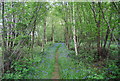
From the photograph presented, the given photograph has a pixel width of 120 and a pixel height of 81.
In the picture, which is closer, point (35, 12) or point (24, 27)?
point (24, 27)

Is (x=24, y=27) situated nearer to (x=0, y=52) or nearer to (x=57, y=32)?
(x=0, y=52)

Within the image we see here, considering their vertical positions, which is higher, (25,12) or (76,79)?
(25,12)

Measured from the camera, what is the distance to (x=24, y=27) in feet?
21.6

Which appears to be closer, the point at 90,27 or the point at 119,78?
the point at 119,78

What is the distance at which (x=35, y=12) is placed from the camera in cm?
702

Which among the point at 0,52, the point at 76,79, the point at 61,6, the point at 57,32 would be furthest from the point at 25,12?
the point at 57,32

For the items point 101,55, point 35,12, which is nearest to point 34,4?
point 35,12

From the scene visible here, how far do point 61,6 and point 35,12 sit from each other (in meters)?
12.7

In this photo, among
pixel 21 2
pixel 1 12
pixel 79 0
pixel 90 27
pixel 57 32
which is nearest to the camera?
pixel 1 12

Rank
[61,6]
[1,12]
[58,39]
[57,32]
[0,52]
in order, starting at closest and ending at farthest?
[1,12]
[0,52]
[61,6]
[57,32]
[58,39]

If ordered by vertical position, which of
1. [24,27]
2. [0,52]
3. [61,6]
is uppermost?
[61,6]

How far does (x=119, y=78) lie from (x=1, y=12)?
736 centimetres

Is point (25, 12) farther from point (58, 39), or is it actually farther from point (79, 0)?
point (58, 39)

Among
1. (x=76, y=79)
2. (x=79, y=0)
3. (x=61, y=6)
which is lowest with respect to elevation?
(x=76, y=79)
